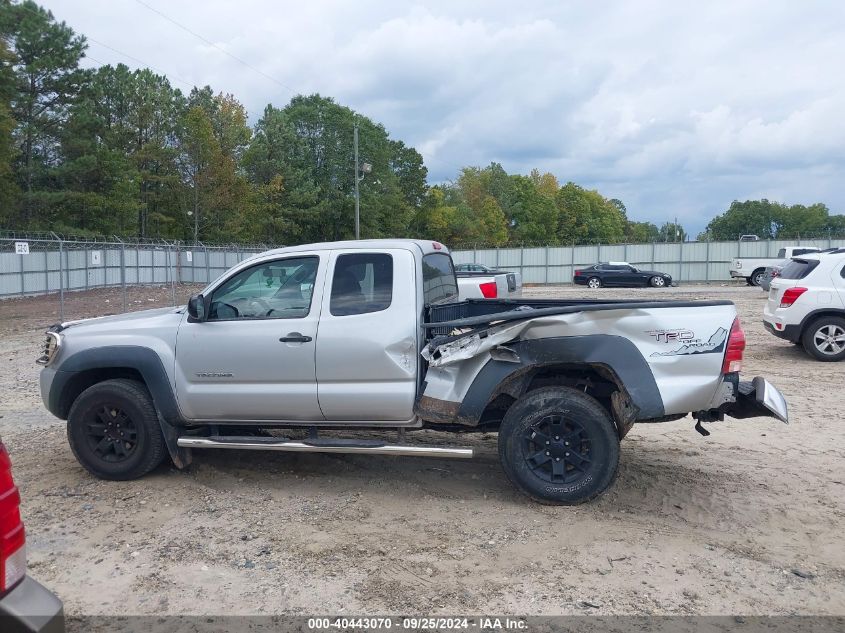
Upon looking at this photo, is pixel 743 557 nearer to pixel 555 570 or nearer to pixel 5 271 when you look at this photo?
pixel 555 570

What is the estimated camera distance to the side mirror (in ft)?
18.6

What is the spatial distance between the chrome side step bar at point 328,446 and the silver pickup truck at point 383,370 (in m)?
0.01

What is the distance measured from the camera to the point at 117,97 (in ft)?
163

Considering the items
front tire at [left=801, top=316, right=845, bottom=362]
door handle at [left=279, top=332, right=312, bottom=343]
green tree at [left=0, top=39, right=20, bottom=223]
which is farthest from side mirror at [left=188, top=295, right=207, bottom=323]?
green tree at [left=0, top=39, right=20, bottom=223]

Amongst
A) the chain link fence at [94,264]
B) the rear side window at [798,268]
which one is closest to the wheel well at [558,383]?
the rear side window at [798,268]

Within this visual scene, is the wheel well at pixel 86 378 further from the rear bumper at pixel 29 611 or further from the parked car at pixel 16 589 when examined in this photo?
the rear bumper at pixel 29 611

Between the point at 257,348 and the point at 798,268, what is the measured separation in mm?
9730

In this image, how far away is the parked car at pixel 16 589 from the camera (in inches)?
93.3

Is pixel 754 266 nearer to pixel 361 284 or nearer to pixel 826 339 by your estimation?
pixel 826 339

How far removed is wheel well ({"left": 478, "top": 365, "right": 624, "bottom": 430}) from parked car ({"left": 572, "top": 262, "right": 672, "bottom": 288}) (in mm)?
33119

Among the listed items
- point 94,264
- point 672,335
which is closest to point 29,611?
point 672,335

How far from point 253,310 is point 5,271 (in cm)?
2341

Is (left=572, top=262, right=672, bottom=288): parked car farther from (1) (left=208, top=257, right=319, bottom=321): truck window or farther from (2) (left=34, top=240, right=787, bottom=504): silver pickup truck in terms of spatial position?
(1) (left=208, top=257, right=319, bottom=321): truck window

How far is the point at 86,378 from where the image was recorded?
20.0 feet
